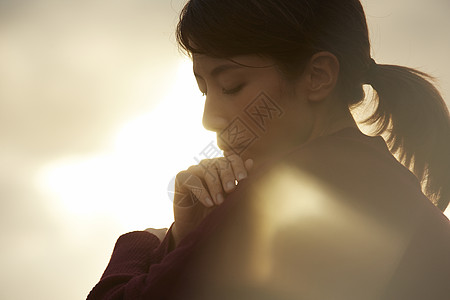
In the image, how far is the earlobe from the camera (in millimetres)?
1955

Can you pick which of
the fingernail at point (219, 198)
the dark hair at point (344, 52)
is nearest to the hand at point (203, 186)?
the fingernail at point (219, 198)

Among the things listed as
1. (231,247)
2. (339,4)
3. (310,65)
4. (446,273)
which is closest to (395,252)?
(446,273)

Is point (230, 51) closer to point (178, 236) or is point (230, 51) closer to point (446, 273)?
point (178, 236)

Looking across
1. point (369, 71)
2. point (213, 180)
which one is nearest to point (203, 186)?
point (213, 180)

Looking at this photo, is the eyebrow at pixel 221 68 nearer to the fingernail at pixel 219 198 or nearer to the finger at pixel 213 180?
the finger at pixel 213 180

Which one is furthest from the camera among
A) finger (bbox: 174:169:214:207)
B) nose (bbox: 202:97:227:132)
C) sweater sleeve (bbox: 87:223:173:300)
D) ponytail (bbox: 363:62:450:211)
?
ponytail (bbox: 363:62:450:211)

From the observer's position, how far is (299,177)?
4.88ft

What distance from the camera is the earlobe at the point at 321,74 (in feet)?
6.41

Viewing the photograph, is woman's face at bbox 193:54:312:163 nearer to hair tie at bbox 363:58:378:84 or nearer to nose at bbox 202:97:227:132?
nose at bbox 202:97:227:132

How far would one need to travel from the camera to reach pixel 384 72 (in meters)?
2.21

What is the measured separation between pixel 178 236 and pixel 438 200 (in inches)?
48.9

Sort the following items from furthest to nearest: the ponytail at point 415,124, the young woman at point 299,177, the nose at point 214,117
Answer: the ponytail at point 415,124
the nose at point 214,117
the young woman at point 299,177

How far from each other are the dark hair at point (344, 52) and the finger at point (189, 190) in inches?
20.0

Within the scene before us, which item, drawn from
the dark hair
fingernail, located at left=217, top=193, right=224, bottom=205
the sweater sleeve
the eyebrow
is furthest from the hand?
the dark hair
